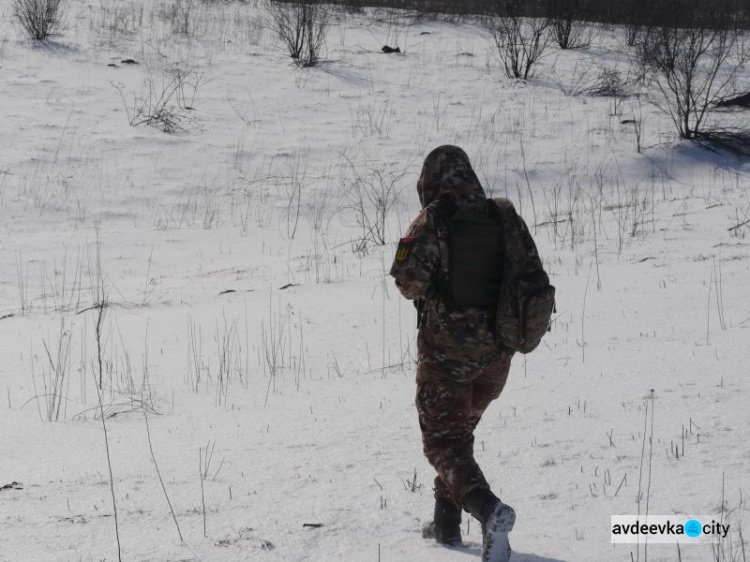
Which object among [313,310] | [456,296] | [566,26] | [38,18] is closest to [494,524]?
[456,296]

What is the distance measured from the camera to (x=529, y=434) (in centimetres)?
415

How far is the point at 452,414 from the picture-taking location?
9.75 ft

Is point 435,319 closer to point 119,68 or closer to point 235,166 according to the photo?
point 235,166

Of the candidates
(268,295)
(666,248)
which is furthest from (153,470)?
(666,248)

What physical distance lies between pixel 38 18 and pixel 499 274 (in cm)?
1628

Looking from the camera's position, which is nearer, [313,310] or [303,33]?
[313,310]

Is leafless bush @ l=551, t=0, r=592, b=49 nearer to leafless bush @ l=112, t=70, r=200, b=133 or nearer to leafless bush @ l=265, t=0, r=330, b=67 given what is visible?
leafless bush @ l=265, t=0, r=330, b=67

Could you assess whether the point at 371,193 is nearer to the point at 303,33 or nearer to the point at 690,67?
the point at 690,67

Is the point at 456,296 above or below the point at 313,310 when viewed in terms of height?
above

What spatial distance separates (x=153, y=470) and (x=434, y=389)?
173 centimetres

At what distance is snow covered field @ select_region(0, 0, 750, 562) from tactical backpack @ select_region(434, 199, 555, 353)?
76 centimetres

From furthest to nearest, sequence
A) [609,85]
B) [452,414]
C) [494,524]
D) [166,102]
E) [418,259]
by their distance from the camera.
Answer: [609,85], [166,102], [452,414], [418,259], [494,524]

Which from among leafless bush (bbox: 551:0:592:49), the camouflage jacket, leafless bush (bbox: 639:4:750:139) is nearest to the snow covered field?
leafless bush (bbox: 639:4:750:139)

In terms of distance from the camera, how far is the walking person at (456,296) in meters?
2.85
